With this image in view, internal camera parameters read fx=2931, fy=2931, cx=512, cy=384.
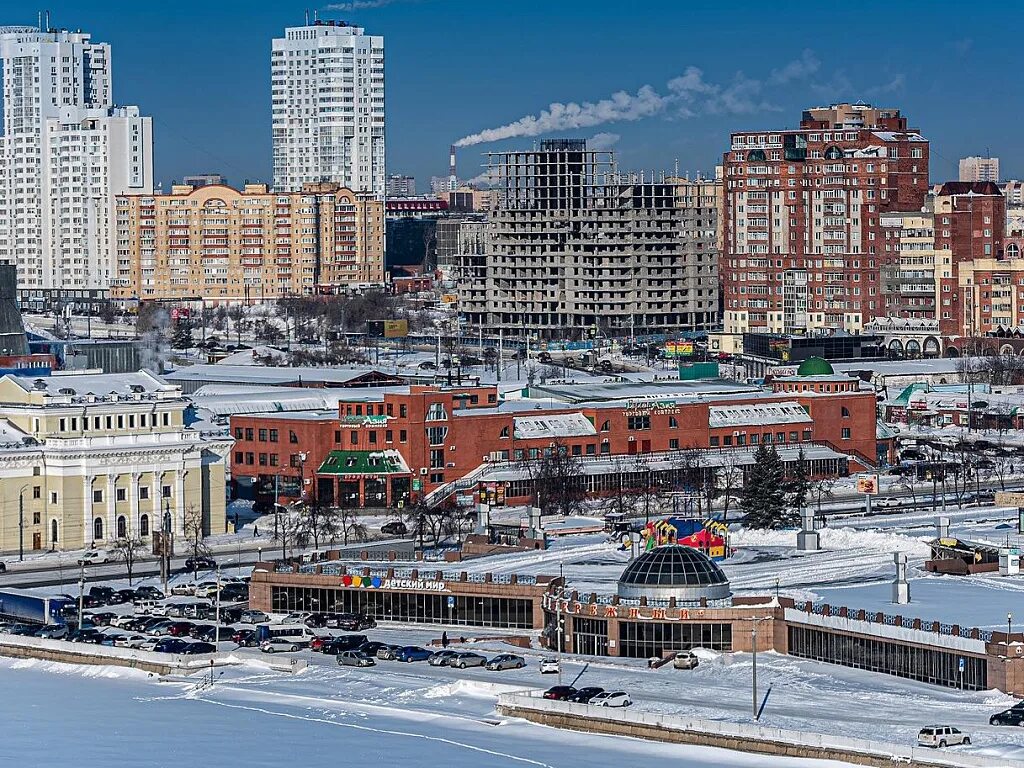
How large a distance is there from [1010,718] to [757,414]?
46.3m

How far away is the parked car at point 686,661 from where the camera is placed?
56.0 meters

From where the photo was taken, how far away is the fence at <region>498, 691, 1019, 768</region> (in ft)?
154

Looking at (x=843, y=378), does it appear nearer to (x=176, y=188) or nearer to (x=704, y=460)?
(x=704, y=460)

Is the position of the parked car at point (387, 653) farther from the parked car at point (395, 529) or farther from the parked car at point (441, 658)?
the parked car at point (395, 529)

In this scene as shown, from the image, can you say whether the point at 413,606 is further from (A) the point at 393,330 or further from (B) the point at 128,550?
(A) the point at 393,330

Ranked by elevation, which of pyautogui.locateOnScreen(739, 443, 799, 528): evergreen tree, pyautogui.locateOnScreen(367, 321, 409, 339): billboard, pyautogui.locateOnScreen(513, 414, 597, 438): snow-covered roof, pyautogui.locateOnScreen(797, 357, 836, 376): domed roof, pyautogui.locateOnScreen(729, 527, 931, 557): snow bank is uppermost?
pyautogui.locateOnScreen(367, 321, 409, 339): billboard

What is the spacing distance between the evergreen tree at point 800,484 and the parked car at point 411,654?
53.9 ft

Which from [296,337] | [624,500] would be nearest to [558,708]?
[624,500]

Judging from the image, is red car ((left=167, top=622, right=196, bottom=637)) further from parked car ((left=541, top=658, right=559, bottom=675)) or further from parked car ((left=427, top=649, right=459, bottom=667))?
parked car ((left=541, top=658, right=559, bottom=675))

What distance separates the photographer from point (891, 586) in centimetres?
5962

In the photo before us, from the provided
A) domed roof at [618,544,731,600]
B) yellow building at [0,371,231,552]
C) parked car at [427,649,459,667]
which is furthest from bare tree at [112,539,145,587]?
domed roof at [618,544,731,600]

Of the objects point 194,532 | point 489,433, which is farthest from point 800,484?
point 194,532

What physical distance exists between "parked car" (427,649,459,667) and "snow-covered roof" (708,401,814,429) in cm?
3702

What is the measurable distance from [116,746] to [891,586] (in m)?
16.9
